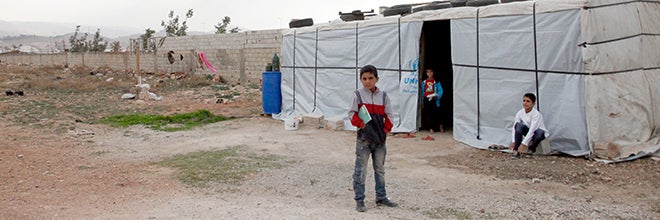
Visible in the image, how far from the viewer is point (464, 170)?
5.78 meters

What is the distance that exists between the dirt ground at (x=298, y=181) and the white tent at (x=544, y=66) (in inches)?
14.6

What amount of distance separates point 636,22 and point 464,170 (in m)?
2.56

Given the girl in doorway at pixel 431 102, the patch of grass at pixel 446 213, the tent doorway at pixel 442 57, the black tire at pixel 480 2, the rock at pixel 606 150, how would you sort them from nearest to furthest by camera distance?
the patch of grass at pixel 446 213 → the rock at pixel 606 150 → the black tire at pixel 480 2 → the girl in doorway at pixel 431 102 → the tent doorway at pixel 442 57

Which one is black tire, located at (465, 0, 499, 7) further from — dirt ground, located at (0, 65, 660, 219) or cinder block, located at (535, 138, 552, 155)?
cinder block, located at (535, 138, 552, 155)

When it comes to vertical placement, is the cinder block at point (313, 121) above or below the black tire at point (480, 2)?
below

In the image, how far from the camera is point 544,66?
6414mm

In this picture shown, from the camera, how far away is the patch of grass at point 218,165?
540 centimetres

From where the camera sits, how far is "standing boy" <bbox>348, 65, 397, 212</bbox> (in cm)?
422

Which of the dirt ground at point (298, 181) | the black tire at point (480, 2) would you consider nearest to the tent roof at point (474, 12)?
the black tire at point (480, 2)

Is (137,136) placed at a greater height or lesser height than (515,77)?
lesser

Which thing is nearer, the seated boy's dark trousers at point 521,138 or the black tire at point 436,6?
the seated boy's dark trousers at point 521,138

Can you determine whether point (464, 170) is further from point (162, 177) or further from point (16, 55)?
point (16, 55)

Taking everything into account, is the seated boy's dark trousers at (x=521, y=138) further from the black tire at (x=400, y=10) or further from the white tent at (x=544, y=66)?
the black tire at (x=400, y=10)

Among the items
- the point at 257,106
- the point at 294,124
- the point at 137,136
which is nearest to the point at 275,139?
the point at 294,124
